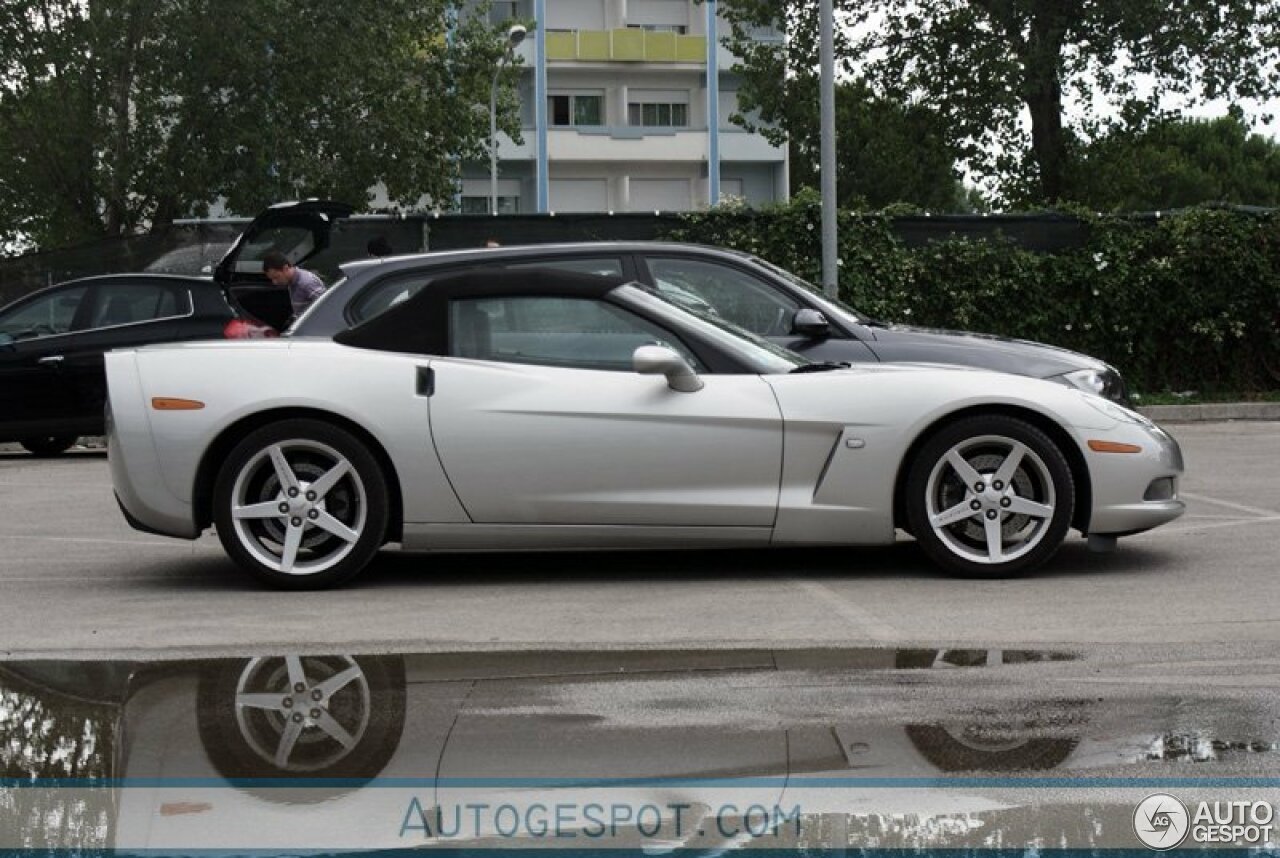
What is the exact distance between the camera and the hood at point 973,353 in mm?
10484

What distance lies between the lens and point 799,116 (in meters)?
35.7

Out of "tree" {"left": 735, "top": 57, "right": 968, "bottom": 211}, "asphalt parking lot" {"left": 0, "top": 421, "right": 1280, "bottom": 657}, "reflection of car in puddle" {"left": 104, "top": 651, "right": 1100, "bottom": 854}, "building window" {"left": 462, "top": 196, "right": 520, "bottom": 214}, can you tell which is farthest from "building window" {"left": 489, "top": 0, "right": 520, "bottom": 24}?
"reflection of car in puddle" {"left": 104, "top": 651, "right": 1100, "bottom": 854}

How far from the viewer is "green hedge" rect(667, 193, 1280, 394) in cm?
2000

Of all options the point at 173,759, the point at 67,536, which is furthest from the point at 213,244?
the point at 173,759

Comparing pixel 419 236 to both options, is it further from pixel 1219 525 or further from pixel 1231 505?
pixel 1219 525

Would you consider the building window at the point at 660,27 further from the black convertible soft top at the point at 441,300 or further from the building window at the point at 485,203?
the black convertible soft top at the point at 441,300

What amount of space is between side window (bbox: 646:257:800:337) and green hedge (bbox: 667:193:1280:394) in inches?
367

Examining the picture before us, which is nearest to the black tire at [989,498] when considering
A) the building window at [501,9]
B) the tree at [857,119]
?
the tree at [857,119]

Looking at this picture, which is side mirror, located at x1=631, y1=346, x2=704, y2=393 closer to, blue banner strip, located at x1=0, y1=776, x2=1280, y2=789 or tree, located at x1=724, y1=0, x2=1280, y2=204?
blue banner strip, located at x1=0, y1=776, x2=1280, y2=789

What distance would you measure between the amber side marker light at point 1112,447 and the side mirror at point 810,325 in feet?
9.85

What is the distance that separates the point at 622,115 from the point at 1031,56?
1575 inches

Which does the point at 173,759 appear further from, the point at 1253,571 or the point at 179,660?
the point at 1253,571

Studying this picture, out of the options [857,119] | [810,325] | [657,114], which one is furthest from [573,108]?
[810,325]

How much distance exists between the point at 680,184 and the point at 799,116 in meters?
36.5
